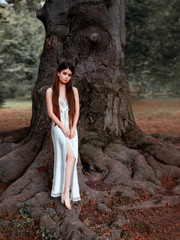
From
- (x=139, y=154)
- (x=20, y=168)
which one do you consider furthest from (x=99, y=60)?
(x=20, y=168)

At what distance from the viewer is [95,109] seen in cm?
535

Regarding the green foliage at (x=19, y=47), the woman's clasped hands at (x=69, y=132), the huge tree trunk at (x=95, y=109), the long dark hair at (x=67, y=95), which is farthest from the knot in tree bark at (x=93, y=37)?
the green foliage at (x=19, y=47)

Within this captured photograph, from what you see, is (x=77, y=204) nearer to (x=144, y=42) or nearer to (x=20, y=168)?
(x=20, y=168)

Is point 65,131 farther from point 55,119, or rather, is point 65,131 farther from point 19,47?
point 19,47

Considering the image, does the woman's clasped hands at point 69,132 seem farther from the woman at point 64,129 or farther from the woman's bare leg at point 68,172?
the woman's bare leg at point 68,172

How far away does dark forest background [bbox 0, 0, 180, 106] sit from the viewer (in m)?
18.2

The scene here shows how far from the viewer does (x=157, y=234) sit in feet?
10.9

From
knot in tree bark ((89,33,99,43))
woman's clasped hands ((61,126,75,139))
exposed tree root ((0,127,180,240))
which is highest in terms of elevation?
knot in tree bark ((89,33,99,43))

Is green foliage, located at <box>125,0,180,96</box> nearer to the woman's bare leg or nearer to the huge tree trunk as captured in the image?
the huge tree trunk

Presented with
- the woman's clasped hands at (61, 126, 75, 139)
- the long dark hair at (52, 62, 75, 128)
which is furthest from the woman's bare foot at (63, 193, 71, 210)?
the long dark hair at (52, 62, 75, 128)

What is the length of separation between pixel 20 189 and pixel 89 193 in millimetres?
1132

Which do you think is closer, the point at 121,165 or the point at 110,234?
the point at 110,234

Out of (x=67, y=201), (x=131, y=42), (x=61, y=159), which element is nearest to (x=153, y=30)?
(x=131, y=42)

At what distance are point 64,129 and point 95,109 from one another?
199cm
